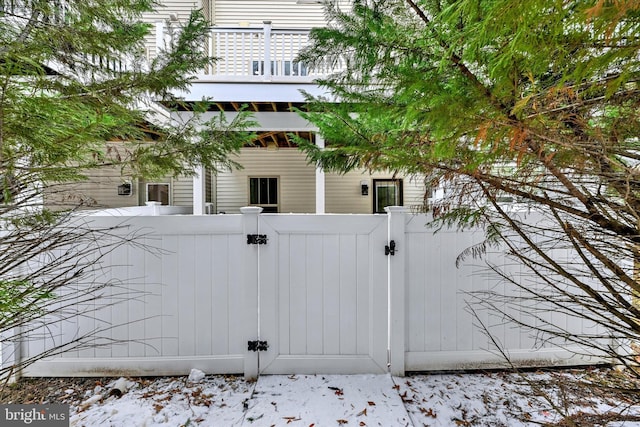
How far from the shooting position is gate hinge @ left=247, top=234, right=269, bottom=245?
2.55m

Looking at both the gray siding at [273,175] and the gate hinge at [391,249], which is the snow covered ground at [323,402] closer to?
the gate hinge at [391,249]

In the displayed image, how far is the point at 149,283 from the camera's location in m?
2.54

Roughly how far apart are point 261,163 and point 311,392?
6974 mm

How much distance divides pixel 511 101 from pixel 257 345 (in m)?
2.45

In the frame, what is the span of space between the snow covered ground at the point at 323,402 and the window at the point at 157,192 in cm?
655

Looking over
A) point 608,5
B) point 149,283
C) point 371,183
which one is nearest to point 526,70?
point 608,5

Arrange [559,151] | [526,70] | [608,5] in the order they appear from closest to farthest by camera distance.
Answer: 1. [608,5]
2. [526,70]
3. [559,151]

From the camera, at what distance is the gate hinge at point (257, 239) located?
2.55 meters

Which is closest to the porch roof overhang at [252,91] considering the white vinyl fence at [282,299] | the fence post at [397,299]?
the white vinyl fence at [282,299]

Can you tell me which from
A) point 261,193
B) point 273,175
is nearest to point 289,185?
point 273,175

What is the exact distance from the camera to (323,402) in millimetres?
2209

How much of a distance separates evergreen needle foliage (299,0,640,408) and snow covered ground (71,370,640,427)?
1267mm

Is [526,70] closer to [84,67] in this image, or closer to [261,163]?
[84,67]

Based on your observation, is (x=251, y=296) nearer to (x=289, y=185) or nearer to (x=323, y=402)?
(x=323, y=402)
